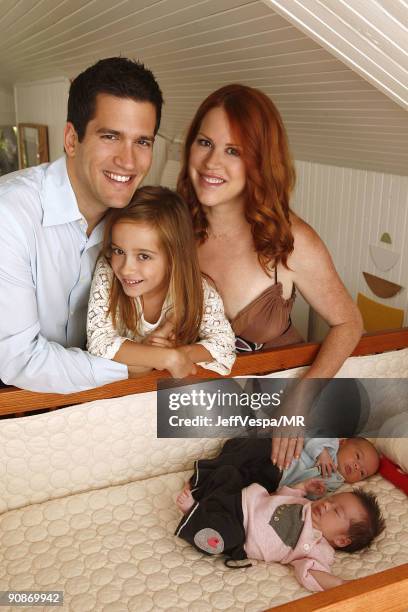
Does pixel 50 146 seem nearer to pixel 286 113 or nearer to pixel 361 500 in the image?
pixel 286 113

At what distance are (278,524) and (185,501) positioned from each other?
25 cm

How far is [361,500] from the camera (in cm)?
154

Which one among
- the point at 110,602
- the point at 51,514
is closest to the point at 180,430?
the point at 51,514

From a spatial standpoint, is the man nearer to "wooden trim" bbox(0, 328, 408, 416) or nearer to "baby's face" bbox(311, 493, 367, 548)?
"wooden trim" bbox(0, 328, 408, 416)

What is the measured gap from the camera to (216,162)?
1.59 metres

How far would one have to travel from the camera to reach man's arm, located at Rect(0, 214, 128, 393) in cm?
135

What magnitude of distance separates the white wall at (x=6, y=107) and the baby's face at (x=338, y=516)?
5.55 m

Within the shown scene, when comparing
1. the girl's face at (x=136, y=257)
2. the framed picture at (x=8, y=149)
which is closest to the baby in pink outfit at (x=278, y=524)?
the girl's face at (x=136, y=257)

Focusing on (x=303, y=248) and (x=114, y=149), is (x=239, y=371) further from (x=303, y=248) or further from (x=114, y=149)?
(x=114, y=149)

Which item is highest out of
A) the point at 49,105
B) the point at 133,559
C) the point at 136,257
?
the point at 49,105

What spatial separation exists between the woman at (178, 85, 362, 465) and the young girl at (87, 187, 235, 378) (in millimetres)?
147

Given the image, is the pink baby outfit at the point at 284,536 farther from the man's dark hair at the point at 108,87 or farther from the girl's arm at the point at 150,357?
the man's dark hair at the point at 108,87

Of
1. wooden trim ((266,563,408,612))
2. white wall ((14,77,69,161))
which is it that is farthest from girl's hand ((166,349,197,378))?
white wall ((14,77,69,161))

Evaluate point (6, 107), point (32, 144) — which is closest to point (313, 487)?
point (32, 144)
